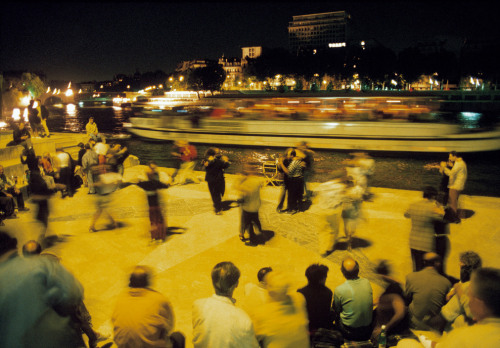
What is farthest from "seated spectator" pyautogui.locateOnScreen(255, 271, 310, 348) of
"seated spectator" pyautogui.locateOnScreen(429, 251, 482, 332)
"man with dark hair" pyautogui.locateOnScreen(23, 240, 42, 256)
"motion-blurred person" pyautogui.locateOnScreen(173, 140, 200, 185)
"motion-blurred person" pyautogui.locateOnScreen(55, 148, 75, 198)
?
"motion-blurred person" pyautogui.locateOnScreen(173, 140, 200, 185)

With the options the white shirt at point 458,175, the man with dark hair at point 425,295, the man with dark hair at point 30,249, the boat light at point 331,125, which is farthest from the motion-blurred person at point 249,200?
the boat light at point 331,125

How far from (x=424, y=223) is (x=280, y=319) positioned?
10.3 feet

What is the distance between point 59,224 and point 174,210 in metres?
2.68

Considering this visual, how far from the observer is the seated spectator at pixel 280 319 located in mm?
2988

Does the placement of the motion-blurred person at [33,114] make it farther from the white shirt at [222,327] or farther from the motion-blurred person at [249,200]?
the white shirt at [222,327]

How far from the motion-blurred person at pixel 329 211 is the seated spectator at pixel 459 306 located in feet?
8.93

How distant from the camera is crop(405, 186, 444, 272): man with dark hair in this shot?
5074 millimetres

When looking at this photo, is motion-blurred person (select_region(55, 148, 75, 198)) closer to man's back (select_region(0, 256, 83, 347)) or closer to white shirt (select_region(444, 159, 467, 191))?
man's back (select_region(0, 256, 83, 347))

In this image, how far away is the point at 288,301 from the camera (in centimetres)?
306

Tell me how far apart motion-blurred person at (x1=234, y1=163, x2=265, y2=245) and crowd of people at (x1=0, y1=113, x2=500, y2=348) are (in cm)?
2

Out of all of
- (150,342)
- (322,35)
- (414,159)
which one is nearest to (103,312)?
(150,342)

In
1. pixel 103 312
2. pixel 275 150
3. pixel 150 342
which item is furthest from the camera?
pixel 275 150

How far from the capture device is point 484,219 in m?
8.25

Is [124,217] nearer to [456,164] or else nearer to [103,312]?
[103,312]
